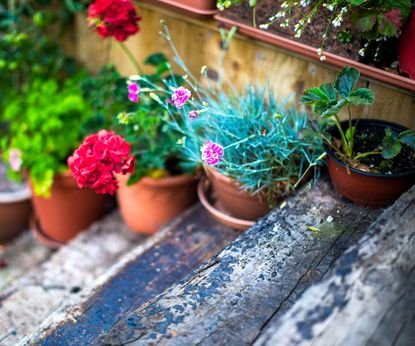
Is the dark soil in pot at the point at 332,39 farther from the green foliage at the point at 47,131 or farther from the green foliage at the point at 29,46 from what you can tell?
the green foliage at the point at 29,46

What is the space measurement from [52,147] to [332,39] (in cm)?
144

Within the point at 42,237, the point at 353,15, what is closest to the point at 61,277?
the point at 42,237

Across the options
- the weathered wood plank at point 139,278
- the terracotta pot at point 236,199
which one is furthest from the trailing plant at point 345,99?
the weathered wood plank at point 139,278

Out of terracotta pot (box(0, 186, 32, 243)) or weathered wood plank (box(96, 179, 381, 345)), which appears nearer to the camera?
weathered wood plank (box(96, 179, 381, 345))

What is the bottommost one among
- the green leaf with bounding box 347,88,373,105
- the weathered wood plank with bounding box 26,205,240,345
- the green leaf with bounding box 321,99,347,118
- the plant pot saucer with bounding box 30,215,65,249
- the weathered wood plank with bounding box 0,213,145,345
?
the plant pot saucer with bounding box 30,215,65,249

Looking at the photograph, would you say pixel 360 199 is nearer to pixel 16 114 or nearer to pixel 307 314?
pixel 307 314

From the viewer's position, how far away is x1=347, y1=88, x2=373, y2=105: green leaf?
4.82 ft

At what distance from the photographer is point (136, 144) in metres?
2.34

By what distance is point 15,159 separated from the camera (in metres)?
2.52

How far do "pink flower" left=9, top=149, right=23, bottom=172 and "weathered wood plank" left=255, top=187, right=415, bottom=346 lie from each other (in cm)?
176

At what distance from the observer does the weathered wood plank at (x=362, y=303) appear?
1115 mm

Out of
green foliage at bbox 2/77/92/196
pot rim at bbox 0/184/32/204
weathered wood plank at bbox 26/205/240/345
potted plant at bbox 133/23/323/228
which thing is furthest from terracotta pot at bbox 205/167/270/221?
pot rim at bbox 0/184/32/204

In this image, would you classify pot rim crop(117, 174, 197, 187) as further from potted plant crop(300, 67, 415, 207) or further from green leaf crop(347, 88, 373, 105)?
green leaf crop(347, 88, 373, 105)

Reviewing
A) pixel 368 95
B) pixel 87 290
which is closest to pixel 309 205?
pixel 368 95
